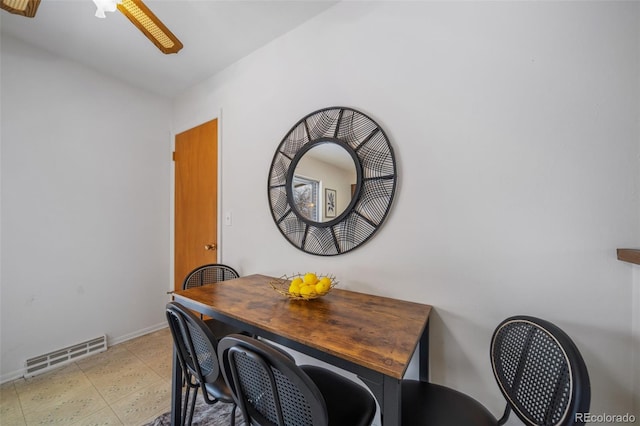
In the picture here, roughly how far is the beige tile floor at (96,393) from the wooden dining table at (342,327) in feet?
1.73

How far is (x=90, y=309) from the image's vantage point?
219 centimetres

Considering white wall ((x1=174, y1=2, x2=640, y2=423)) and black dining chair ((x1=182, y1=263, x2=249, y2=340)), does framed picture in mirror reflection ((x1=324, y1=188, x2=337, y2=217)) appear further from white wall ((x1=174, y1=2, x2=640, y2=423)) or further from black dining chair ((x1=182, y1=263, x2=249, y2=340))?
black dining chair ((x1=182, y1=263, x2=249, y2=340))

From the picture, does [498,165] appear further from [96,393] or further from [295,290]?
[96,393]

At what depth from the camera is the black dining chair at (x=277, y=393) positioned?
64cm

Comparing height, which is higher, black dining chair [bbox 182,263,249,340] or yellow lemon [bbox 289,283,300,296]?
yellow lemon [bbox 289,283,300,296]

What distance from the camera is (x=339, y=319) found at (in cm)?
106

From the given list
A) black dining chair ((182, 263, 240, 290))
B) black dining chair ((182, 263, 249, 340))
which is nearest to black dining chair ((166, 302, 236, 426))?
black dining chair ((182, 263, 249, 340))

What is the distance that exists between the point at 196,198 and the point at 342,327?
7.13ft

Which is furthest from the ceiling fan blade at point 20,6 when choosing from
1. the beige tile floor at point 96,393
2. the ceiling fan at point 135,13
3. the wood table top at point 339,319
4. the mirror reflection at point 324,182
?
the beige tile floor at point 96,393

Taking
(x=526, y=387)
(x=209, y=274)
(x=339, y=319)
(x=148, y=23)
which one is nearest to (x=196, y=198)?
(x=209, y=274)

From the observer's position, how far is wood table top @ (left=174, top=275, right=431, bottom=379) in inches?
31.0

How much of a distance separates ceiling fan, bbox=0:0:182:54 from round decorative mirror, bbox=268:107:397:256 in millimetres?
880

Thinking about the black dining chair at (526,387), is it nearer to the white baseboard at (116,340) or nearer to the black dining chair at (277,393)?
the black dining chair at (277,393)

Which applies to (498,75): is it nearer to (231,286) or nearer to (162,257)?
(231,286)
